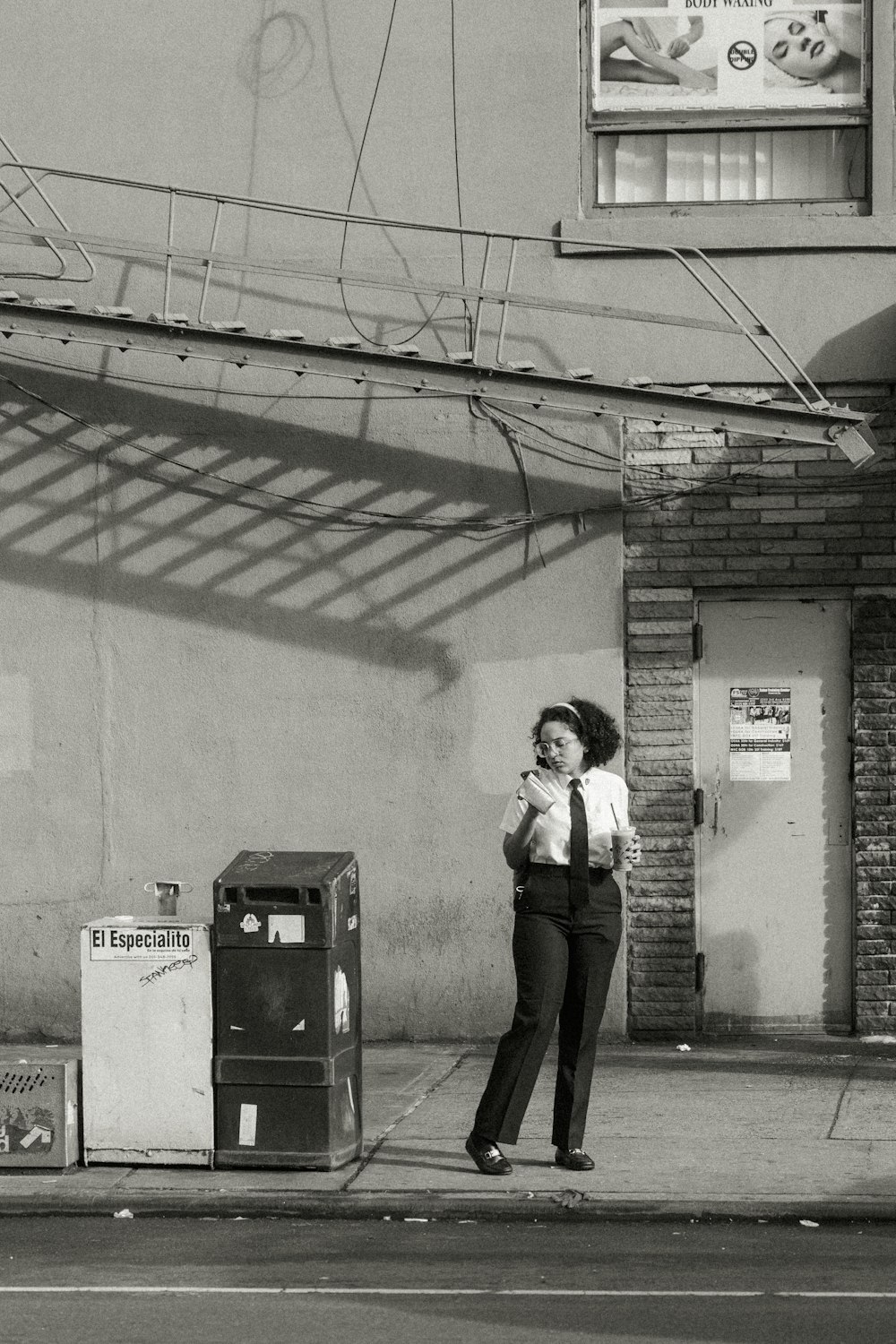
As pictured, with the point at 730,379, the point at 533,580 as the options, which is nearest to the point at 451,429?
the point at 533,580

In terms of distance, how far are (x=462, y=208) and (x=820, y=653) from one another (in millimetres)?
3210

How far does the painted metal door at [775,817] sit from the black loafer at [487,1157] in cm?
305

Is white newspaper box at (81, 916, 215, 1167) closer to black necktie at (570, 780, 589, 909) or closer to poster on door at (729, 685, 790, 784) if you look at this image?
black necktie at (570, 780, 589, 909)

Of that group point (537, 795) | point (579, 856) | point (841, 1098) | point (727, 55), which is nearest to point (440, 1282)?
point (579, 856)

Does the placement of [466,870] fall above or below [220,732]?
below

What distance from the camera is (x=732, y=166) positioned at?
A: 10.0 meters

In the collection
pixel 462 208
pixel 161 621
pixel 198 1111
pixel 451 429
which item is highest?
pixel 462 208

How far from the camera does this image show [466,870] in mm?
9953

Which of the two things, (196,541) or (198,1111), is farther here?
(196,541)

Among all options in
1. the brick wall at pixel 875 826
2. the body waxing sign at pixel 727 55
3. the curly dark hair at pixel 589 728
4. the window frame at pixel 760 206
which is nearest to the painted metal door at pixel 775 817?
the brick wall at pixel 875 826

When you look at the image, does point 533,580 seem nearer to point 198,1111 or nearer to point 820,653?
point 820,653

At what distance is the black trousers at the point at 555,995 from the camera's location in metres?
7.09

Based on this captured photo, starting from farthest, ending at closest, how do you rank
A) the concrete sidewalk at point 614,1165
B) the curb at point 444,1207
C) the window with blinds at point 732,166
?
the window with blinds at point 732,166 → the concrete sidewalk at point 614,1165 → the curb at point 444,1207

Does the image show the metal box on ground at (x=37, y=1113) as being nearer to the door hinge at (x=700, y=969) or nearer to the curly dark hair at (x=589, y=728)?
the curly dark hair at (x=589, y=728)
